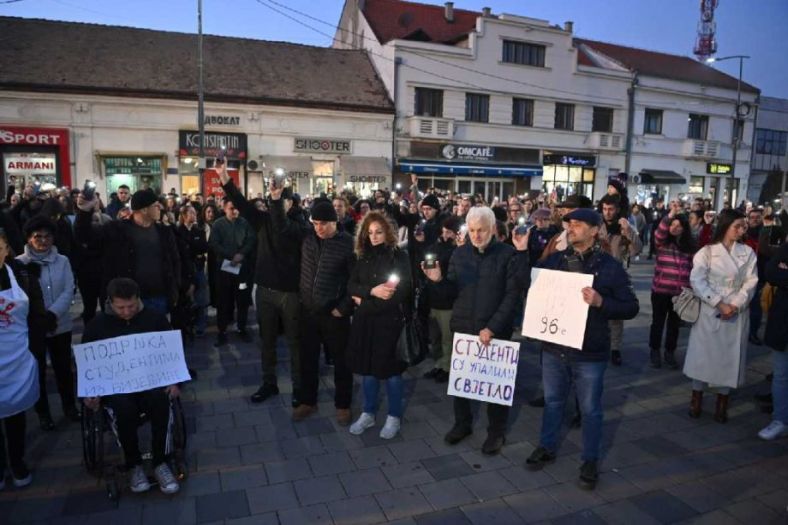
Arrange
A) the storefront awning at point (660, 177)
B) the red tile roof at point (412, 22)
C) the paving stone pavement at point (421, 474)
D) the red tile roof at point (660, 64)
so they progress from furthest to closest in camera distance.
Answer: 1. the red tile roof at point (660, 64)
2. the storefront awning at point (660, 177)
3. the red tile roof at point (412, 22)
4. the paving stone pavement at point (421, 474)

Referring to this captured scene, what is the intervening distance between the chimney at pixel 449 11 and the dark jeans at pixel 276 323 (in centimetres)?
2677

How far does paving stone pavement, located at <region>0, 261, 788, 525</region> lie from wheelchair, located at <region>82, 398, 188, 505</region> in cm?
10

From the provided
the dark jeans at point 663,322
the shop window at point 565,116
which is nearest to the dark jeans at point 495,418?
the dark jeans at point 663,322

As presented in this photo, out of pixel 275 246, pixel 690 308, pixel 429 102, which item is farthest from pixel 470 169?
pixel 275 246

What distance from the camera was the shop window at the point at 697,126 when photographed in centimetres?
3055

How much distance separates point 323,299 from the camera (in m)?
4.73

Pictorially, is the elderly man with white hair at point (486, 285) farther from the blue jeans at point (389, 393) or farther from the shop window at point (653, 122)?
the shop window at point (653, 122)

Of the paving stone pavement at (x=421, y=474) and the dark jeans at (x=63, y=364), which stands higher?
the dark jeans at (x=63, y=364)

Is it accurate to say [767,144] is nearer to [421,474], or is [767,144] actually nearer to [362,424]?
[362,424]

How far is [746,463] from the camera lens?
4.28 meters

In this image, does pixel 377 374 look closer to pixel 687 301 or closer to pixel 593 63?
pixel 687 301

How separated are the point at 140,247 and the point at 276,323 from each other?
1483 mm

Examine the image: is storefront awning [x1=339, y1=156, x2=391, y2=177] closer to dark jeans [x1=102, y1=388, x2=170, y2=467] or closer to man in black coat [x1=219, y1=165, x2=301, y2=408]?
man in black coat [x1=219, y1=165, x2=301, y2=408]

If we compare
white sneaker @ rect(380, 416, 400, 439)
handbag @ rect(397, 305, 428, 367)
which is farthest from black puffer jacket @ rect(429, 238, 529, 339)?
white sneaker @ rect(380, 416, 400, 439)
